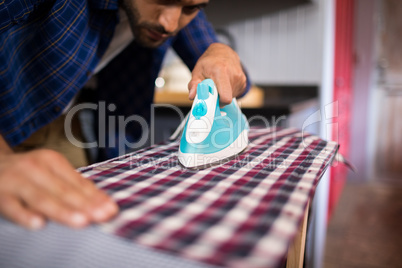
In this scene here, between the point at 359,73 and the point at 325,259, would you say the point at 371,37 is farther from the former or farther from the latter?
the point at 325,259

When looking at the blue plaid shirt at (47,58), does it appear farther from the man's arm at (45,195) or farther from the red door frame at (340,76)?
the red door frame at (340,76)

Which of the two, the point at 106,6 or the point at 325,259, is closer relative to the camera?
the point at 106,6

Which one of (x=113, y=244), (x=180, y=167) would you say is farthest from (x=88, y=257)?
(x=180, y=167)

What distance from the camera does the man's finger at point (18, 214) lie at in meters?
0.41

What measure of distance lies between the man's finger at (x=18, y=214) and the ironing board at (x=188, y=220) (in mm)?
14

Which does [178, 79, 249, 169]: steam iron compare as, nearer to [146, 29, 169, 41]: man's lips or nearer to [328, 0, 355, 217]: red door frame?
[146, 29, 169, 41]: man's lips

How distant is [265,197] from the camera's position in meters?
0.51

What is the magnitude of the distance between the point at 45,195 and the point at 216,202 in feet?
0.74

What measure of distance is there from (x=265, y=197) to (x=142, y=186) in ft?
0.64

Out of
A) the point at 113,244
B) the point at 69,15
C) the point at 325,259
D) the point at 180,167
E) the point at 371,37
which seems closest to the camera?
the point at 113,244

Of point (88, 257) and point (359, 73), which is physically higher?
point (359, 73)

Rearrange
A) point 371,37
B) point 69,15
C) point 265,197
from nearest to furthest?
point 265,197, point 69,15, point 371,37

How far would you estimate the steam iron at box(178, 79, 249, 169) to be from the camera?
0.69 m

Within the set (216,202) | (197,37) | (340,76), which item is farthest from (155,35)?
(340,76)
